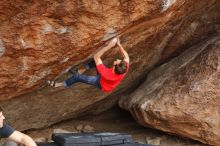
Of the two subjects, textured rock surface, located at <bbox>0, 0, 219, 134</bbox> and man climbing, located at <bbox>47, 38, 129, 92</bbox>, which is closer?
textured rock surface, located at <bbox>0, 0, 219, 134</bbox>

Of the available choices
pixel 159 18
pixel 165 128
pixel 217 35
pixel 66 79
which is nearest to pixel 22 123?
pixel 66 79

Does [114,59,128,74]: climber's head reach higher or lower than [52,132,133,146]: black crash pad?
higher

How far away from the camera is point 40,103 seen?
8016 mm

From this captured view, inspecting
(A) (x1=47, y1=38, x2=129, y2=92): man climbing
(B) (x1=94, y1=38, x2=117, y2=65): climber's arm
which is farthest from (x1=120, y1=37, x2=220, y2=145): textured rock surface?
(B) (x1=94, y1=38, x2=117, y2=65): climber's arm

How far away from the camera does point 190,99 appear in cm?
796

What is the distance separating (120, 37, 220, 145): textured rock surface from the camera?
7.91 metres

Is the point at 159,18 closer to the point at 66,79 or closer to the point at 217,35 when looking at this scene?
the point at 66,79

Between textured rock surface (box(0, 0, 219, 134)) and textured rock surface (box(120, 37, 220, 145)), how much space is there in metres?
0.67

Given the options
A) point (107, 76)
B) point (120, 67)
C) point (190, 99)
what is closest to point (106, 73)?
point (107, 76)

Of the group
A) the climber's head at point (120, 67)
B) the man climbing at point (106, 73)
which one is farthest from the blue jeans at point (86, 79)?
→ the climber's head at point (120, 67)

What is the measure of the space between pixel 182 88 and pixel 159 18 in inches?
80.1

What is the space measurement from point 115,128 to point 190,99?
7.56 ft

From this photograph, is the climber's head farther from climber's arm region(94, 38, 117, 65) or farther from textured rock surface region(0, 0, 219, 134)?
textured rock surface region(0, 0, 219, 134)

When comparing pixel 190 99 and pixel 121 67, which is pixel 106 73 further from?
pixel 190 99
